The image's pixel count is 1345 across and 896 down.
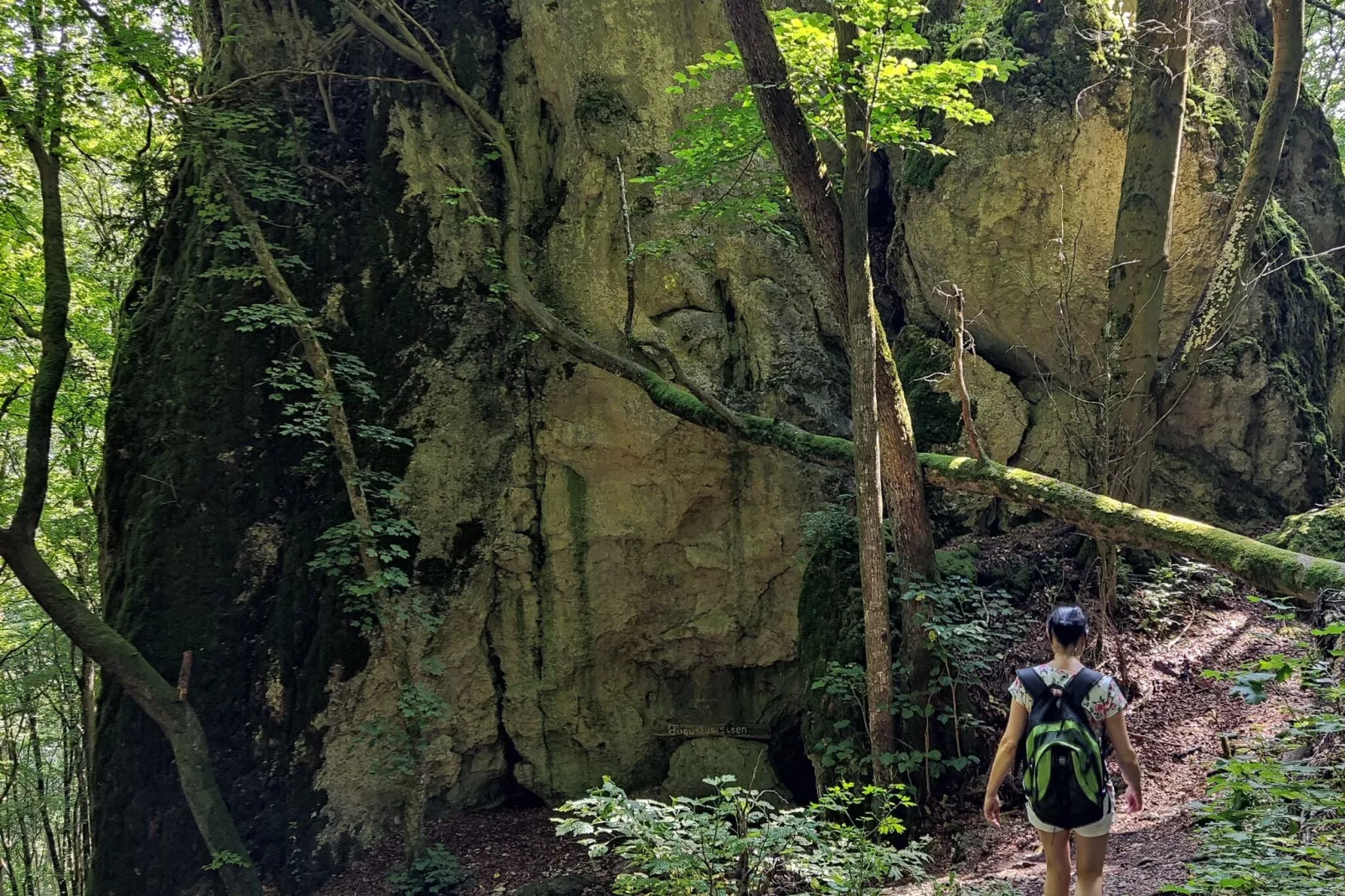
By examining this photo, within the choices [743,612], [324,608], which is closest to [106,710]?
[324,608]

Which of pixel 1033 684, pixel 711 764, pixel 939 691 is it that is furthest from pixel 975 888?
pixel 711 764

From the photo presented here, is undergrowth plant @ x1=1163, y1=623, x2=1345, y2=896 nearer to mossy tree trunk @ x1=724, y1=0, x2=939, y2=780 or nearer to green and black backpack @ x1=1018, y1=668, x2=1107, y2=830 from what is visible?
green and black backpack @ x1=1018, y1=668, x2=1107, y2=830

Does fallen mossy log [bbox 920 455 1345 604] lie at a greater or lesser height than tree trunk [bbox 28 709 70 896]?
greater

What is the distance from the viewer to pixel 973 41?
23.4ft

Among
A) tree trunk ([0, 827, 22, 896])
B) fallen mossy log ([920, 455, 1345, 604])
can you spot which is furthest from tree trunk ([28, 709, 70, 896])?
fallen mossy log ([920, 455, 1345, 604])

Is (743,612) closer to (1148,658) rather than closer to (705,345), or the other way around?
(705,345)

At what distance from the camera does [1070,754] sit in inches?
110

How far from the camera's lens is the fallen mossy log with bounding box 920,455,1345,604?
4074 millimetres

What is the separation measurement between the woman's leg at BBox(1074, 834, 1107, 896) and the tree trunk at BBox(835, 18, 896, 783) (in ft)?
7.73

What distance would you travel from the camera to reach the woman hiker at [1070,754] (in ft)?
9.23

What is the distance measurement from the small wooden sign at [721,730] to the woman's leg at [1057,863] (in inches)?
230

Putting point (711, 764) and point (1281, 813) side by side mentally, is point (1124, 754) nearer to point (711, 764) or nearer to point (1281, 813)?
point (1281, 813)

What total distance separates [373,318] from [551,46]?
163 inches

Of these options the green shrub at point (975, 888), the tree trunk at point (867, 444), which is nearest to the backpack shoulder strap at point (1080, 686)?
the green shrub at point (975, 888)
